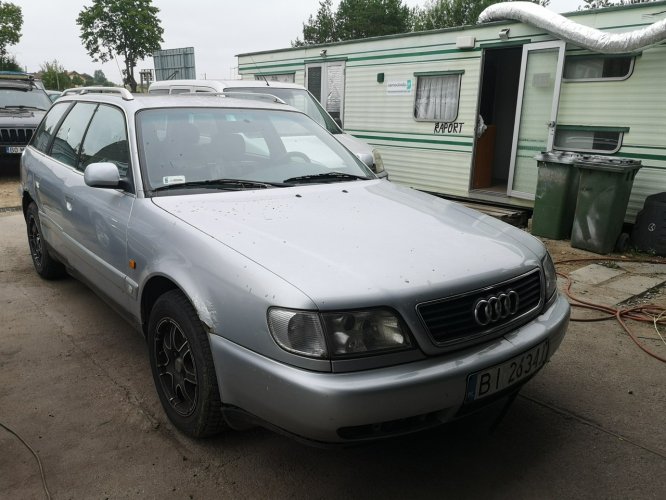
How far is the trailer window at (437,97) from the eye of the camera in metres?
8.49

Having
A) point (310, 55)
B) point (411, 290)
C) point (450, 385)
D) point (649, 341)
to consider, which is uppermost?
point (310, 55)

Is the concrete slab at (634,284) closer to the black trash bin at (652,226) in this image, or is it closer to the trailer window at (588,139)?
the black trash bin at (652,226)

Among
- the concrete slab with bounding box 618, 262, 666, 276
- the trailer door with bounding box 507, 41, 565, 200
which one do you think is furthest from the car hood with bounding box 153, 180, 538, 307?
the trailer door with bounding box 507, 41, 565, 200

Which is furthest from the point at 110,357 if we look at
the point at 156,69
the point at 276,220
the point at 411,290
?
the point at 156,69

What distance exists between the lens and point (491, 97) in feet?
32.6

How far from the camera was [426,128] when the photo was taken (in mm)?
9023

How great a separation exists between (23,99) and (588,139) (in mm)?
11175

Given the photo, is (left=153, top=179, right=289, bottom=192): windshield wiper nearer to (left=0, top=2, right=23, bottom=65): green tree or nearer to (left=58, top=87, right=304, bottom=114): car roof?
(left=58, top=87, right=304, bottom=114): car roof

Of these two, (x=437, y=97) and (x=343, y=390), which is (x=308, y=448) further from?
(x=437, y=97)

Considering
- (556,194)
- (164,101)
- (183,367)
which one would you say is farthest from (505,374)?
(556,194)

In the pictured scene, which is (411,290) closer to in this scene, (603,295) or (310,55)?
(603,295)

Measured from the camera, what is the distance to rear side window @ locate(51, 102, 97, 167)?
394 cm

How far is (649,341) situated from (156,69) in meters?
20.7

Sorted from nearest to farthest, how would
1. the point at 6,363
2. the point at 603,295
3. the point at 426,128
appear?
the point at 6,363, the point at 603,295, the point at 426,128
